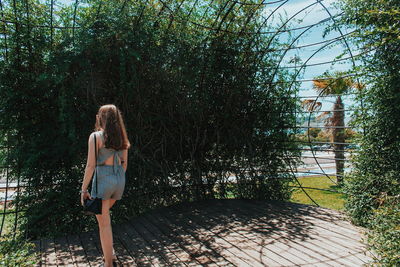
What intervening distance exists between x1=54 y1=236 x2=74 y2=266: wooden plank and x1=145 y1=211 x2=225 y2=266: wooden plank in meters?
1.14

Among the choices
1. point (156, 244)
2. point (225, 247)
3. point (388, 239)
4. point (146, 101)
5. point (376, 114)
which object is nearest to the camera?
point (388, 239)

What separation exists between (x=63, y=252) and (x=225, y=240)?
6.03 feet

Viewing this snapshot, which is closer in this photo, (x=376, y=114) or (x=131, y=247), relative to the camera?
A: (x=131, y=247)

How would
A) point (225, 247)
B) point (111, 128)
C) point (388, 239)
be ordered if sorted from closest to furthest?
point (388, 239) → point (111, 128) → point (225, 247)

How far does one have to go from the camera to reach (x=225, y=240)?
3.99m

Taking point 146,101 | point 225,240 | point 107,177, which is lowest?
point 225,240

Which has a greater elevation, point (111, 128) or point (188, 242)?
point (111, 128)

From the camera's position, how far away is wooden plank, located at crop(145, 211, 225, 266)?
137 inches

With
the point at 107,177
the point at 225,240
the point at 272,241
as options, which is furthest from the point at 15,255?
the point at 272,241

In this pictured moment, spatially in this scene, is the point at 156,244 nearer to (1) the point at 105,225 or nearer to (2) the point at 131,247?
(2) the point at 131,247

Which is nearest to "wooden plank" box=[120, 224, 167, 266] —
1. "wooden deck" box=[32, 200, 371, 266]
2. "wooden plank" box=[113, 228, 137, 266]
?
"wooden deck" box=[32, 200, 371, 266]

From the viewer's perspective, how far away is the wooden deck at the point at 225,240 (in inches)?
136

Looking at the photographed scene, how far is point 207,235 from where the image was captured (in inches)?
164

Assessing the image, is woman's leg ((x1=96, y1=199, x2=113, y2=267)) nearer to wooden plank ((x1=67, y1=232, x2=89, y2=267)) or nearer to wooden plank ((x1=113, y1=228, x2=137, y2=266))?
wooden plank ((x1=113, y1=228, x2=137, y2=266))
